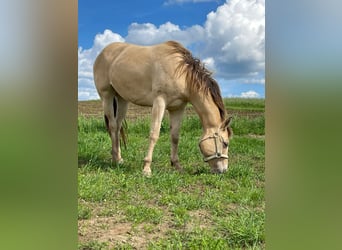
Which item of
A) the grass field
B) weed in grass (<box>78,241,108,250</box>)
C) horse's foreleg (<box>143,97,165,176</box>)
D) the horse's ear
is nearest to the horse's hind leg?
the grass field

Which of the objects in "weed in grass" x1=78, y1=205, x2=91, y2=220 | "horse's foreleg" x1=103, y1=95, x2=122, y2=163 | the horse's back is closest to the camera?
"weed in grass" x1=78, y1=205, x2=91, y2=220

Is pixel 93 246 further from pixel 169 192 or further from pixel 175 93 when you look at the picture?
pixel 175 93

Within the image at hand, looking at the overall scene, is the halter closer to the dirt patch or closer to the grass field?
the grass field

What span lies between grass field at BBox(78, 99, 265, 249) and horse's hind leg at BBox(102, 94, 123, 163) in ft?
0.41

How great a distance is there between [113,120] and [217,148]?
1.35m

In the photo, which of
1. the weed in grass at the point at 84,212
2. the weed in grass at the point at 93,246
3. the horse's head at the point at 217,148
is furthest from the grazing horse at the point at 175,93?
the weed in grass at the point at 93,246

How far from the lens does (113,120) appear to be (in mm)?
4020

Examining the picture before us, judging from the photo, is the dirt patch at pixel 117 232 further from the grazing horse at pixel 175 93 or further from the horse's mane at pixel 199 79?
the horse's mane at pixel 199 79

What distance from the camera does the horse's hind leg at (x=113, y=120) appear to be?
3.82 m

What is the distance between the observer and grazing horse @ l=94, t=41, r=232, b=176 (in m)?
3.43

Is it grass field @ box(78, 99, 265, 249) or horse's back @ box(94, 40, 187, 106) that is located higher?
horse's back @ box(94, 40, 187, 106)

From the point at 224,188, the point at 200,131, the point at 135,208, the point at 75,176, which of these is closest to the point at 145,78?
the point at 200,131

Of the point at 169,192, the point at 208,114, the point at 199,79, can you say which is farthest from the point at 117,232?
the point at 199,79

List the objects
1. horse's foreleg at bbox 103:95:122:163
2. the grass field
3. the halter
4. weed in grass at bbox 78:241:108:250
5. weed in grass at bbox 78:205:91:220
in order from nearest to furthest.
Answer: weed in grass at bbox 78:241:108:250 → the grass field → weed in grass at bbox 78:205:91:220 → the halter → horse's foreleg at bbox 103:95:122:163
